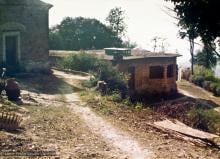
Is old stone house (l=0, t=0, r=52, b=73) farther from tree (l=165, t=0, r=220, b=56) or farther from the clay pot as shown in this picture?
tree (l=165, t=0, r=220, b=56)

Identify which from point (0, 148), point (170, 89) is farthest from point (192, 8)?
point (170, 89)

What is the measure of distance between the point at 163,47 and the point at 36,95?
47.4 m

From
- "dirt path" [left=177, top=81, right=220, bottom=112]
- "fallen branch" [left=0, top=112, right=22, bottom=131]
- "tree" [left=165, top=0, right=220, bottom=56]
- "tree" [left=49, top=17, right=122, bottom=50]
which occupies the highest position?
"tree" [left=49, top=17, right=122, bottom=50]

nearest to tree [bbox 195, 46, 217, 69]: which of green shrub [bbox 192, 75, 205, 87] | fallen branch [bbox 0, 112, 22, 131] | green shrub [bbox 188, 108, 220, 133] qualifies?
green shrub [bbox 192, 75, 205, 87]

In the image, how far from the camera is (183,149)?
11602 mm

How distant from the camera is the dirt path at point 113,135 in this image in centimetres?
Answer: 1100

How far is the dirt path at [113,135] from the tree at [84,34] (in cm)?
3751

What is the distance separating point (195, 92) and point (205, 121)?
73.8 ft

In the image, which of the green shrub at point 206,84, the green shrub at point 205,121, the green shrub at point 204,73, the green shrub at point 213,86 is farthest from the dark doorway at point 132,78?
the green shrub at point 205,121

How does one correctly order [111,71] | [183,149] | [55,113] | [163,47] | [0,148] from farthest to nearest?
1. [163,47]
2. [111,71]
3. [55,113]
4. [183,149]
5. [0,148]

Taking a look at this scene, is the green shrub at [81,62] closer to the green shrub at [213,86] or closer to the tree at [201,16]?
the green shrub at [213,86]

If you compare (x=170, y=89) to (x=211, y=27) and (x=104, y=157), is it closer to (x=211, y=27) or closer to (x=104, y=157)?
(x=211, y=27)

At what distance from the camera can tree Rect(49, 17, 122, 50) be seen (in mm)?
54312

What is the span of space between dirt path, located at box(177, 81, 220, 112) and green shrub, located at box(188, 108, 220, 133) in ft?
57.9
